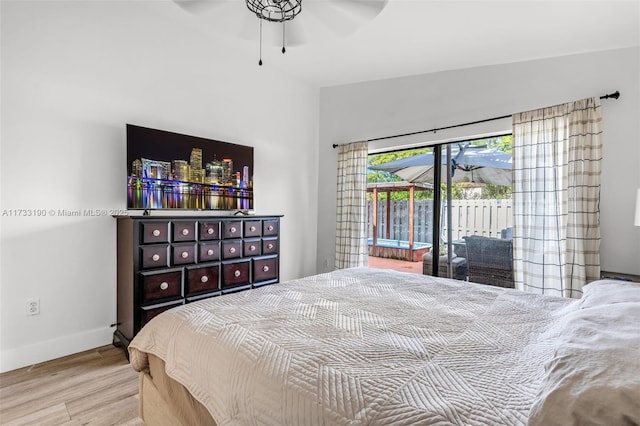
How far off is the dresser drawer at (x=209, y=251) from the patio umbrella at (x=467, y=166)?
2.40m

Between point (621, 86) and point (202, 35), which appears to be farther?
point (202, 35)

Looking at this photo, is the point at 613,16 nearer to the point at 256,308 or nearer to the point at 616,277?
the point at 616,277

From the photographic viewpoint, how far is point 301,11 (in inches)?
74.9

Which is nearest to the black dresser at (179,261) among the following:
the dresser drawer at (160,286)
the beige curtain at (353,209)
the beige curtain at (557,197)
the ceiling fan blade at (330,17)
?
the dresser drawer at (160,286)

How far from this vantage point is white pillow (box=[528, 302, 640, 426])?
0.61 metres

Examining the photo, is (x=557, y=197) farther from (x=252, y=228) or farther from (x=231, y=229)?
(x=231, y=229)

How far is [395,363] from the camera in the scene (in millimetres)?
975

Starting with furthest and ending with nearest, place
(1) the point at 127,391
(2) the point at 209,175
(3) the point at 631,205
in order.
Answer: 1. (2) the point at 209,175
2. (3) the point at 631,205
3. (1) the point at 127,391

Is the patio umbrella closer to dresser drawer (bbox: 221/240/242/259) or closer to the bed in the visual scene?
the bed

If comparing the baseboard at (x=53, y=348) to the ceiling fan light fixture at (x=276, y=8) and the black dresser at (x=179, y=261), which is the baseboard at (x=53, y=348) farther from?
the ceiling fan light fixture at (x=276, y=8)

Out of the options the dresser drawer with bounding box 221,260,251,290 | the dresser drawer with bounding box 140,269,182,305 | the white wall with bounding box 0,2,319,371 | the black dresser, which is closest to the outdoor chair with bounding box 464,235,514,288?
the black dresser

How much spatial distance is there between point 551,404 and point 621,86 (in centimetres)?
A: 318

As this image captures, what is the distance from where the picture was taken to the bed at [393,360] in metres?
0.72

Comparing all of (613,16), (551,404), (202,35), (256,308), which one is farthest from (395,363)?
(202,35)
